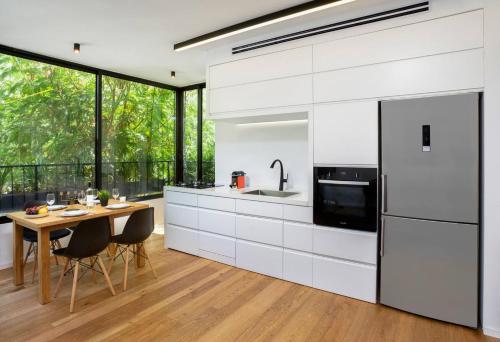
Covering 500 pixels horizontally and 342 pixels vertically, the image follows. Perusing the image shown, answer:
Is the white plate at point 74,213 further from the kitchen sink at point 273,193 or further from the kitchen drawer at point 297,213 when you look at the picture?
the kitchen drawer at point 297,213

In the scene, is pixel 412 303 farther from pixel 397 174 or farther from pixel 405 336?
pixel 397 174

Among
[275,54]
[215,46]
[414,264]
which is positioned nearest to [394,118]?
[414,264]

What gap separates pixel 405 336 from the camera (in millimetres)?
2287

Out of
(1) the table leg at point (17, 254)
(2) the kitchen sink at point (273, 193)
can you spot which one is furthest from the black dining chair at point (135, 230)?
(2) the kitchen sink at point (273, 193)

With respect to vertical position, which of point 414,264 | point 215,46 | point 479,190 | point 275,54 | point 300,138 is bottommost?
point 414,264

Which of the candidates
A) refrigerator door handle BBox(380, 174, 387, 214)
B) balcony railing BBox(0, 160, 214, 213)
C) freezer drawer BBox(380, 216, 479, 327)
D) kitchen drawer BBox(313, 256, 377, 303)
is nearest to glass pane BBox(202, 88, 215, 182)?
balcony railing BBox(0, 160, 214, 213)

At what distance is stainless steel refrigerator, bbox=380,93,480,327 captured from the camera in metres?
2.34

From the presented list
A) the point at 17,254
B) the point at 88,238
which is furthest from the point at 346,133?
the point at 17,254

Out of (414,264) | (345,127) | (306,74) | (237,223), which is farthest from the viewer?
(237,223)

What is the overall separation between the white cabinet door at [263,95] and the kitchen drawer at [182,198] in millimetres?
1152

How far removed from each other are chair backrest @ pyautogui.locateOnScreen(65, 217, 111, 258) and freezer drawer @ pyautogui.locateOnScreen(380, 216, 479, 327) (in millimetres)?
2612

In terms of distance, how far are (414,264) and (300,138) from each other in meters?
1.95

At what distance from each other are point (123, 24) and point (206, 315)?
291cm

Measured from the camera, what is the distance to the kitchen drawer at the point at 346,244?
2.75 meters
